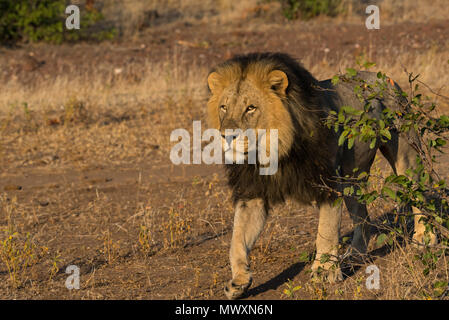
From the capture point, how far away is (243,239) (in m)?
4.46

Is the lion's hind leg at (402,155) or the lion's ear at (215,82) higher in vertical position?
the lion's ear at (215,82)

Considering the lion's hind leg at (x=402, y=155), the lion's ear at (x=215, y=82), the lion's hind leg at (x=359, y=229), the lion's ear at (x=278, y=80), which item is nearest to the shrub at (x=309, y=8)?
the lion's hind leg at (x=402, y=155)

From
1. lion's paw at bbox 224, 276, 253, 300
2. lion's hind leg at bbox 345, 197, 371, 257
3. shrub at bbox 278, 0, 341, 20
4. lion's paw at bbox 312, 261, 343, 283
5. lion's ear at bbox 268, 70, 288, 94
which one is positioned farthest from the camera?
shrub at bbox 278, 0, 341, 20

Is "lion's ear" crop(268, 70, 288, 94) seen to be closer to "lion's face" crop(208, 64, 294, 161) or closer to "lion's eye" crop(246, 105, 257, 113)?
"lion's face" crop(208, 64, 294, 161)

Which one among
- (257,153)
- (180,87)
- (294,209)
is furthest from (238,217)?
(180,87)

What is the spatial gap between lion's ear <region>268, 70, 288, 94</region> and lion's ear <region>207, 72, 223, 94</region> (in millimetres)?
314

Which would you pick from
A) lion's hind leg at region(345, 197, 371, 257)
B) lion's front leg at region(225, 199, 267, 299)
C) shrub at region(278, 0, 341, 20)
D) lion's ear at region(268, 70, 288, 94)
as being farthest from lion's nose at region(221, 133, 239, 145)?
shrub at region(278, 0, 341, 20)

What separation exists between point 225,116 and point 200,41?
39.2 feet

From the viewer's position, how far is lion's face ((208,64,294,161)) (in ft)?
13.3

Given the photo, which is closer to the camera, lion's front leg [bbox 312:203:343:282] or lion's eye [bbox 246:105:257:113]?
lion's eye [bbox 246:105:257:113]

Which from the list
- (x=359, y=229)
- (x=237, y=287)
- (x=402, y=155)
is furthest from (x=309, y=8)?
(x=237, y=287)

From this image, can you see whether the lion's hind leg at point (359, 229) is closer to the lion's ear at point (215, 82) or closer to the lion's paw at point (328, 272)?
the lion's paw at point (328, 272)

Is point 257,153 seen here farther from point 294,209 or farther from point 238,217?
point 294,209

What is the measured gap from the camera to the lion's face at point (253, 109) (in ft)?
13.3
